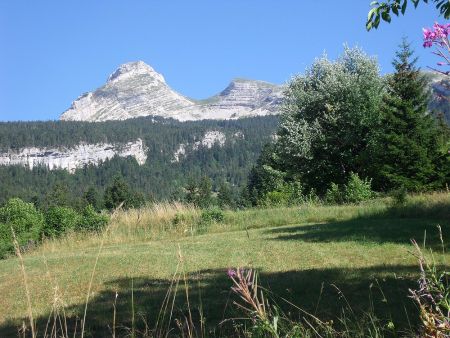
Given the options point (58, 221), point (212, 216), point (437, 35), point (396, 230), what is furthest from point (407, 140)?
point (437, 35)

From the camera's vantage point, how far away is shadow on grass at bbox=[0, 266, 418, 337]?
4641mm

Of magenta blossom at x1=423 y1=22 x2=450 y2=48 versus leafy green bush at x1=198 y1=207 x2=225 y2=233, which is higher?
magenta blossom at x1=423 y1=22 x2=450 y2=48

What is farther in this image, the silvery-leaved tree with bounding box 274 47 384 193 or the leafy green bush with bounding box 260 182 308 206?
the silvery-leaved tree with bounding box 274 47 384 193

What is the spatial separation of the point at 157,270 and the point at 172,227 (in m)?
7.40

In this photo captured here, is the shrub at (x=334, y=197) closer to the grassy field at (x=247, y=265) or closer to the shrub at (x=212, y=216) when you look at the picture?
the grassy field at (x=247, y=265)

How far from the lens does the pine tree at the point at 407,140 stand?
21.9 meters

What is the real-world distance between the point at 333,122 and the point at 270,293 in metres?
21.5

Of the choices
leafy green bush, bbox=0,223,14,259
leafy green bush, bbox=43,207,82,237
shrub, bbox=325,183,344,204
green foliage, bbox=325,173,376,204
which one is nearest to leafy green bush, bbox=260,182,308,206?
shrub, bbox=325,183,344,204

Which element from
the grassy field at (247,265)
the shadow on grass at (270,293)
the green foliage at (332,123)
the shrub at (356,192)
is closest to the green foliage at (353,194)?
the shrub at (356,192)

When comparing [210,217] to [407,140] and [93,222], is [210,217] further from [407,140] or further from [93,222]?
[407,140]

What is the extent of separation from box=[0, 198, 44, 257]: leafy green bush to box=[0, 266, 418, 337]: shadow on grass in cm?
1065

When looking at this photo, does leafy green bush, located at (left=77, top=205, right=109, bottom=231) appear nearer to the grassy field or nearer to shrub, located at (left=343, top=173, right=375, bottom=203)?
the grassy field

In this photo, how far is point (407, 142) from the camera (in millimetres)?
22234

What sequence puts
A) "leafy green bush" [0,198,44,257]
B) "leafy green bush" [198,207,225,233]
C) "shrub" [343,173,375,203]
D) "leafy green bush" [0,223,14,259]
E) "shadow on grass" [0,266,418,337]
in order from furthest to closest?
"shrub" [343,173,375,203] → "leafy green bush" [0,198,44,257] → "leafy green bush" [198,207,225,233] → "leafy green bush" [0,223,14,259] → "shadow on grass" [0,266,418,337]
